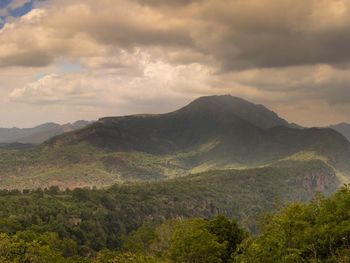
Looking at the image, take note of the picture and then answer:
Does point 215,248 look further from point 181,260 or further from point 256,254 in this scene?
point 256,254

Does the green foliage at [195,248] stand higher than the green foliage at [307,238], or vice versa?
the green foliage at [307,238]

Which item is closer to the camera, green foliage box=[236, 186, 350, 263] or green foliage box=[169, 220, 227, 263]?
green foliage box=[236, 186, 350, 263]

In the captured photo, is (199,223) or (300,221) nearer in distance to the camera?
(300,221)

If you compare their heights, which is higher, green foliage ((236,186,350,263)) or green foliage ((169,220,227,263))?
green foliage ((236,186,350,263))

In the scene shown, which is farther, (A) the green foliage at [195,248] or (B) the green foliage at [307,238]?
(A) the green foliage at [195,248]

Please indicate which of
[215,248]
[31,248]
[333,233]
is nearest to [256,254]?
[333,233]

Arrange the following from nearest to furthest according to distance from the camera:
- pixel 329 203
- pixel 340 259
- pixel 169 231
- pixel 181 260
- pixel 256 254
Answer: pixel 340 259 < pixel 256 254 < pixel 329 203 < pixel 181 260 < pixel 169 231

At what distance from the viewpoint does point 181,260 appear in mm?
112562

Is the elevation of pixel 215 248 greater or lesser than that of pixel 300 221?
lesser

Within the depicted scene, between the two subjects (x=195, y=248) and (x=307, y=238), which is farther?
(x=195, y=248)

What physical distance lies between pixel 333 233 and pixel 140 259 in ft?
167

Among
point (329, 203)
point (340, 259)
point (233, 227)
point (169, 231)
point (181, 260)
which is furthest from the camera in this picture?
point (169, 231)

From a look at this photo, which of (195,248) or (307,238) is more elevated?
(307,238)

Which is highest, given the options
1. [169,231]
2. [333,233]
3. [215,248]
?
[333,233]
